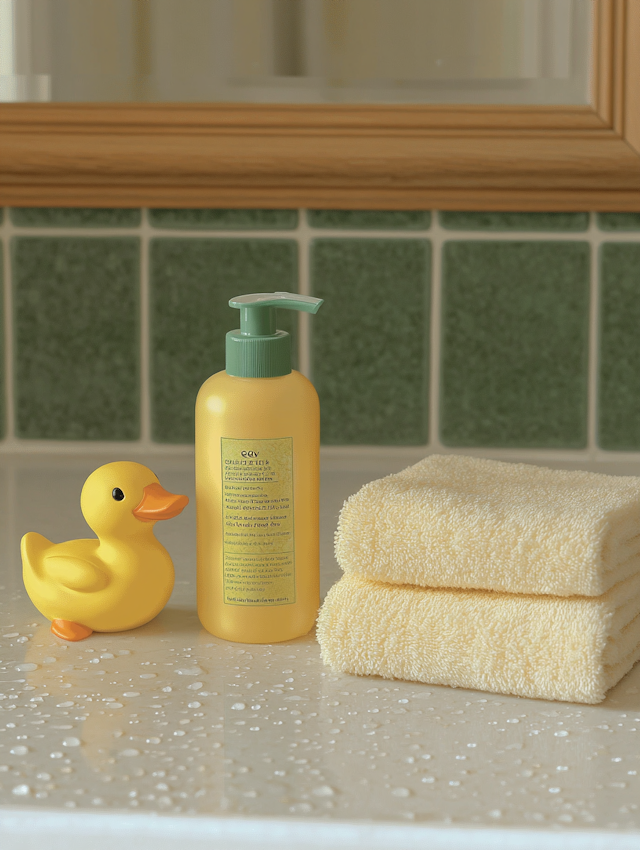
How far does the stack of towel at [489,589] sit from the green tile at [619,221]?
1.42ft

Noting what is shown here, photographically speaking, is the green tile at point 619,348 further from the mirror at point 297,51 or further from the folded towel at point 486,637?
the folded towel at point 486,637

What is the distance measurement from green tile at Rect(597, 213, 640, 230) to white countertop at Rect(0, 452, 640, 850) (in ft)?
1.62

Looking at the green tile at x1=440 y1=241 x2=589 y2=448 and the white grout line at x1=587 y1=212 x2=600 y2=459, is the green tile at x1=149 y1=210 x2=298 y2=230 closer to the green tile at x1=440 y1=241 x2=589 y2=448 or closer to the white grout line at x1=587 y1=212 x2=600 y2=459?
the green tile at x1=440 y1=241 x2=589 y2=448

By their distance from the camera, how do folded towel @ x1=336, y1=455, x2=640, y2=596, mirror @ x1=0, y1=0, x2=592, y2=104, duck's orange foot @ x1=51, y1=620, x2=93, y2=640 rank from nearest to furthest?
folded towel @ x1=336, y1=455, x2=640, y2=596, duck's orange foot @ x1=51, y1=620, x2=93, y2=640, mirror @ x1=0, y1=0, x2=592, y2=104

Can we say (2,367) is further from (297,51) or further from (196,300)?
(297,51)

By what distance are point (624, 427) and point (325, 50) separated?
0.45 m

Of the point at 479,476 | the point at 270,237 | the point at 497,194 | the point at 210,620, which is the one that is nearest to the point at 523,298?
the point at 497,194

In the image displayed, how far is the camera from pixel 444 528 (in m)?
0.55

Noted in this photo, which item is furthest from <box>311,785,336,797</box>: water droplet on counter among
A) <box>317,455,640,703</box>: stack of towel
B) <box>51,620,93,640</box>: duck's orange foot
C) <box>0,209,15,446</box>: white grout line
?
<box>0,209,15,446</box>: white grout line

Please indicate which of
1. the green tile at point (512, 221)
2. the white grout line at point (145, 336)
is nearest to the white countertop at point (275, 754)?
the white grout line at point (145, 336)


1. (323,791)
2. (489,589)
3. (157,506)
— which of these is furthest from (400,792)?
(157,506)

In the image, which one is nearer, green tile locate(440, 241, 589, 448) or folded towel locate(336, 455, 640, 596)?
folded towel locate(336, 455, 640, 596)

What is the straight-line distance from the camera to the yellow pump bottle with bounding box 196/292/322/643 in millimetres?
603

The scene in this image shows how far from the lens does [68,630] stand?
633mm
